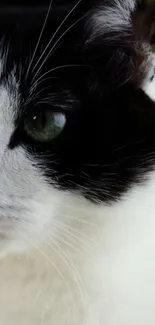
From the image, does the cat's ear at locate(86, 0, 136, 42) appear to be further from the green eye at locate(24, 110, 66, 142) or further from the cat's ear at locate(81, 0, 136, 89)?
the green eye at locate(24, 110, 66, 142)

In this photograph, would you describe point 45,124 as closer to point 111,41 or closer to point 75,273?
point 111,41

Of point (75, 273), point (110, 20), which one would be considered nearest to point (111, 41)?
point (110, 20)

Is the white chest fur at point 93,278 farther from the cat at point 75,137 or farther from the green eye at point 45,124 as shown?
the green eye at point 45,124

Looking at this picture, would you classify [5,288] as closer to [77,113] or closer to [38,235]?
[38,235]

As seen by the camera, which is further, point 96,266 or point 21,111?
point 96,266

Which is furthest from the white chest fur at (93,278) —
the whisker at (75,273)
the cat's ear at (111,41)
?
the cat's ear at (111,41)

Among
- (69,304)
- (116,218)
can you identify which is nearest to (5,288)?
(69,304)

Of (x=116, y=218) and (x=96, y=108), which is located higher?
(x=96, y=108)

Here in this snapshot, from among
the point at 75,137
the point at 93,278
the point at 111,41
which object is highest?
the point at 111,41
